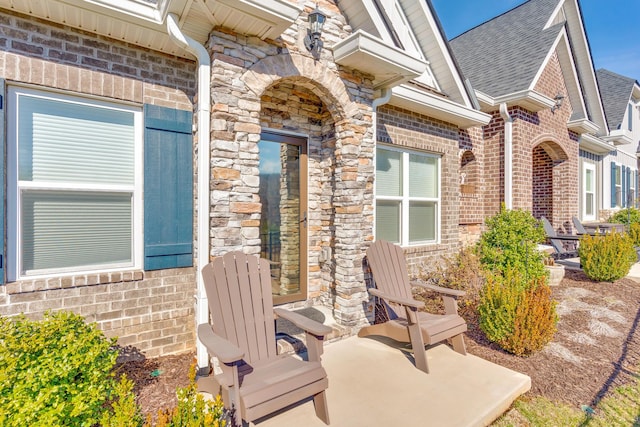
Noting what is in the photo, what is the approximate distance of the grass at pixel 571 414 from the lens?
2455 mm

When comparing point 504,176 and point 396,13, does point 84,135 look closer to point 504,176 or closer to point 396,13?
point 396,13

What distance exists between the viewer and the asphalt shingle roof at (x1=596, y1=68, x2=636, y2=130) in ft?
38.2

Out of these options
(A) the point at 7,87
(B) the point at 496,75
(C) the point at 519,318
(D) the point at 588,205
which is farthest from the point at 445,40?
(D) the point at 588,205

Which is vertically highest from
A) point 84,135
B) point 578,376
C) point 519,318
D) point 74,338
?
Answer: point 84,135

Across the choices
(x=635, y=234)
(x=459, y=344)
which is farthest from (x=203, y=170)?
(x=635, y=234)

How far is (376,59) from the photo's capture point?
3605mm

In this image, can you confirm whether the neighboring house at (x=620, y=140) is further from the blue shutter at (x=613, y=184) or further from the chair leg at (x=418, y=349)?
the chair leg at (x=418, y=349)

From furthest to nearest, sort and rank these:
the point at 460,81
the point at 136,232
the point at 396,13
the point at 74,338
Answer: the point at 460,81, the point at 396,13, the point at 136,232, the point at 74,338

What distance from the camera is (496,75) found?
755 centimetres

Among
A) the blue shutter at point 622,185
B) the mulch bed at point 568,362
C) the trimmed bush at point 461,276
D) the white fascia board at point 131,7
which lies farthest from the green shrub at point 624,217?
the white fascia board at point 131,7

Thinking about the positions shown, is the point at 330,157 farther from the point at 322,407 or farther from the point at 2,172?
the point at 2,172

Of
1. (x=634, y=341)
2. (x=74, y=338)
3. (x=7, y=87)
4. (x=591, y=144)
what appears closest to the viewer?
(x=74, y=338)

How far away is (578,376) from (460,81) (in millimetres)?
4908

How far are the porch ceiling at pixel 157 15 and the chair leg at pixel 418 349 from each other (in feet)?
9.76
